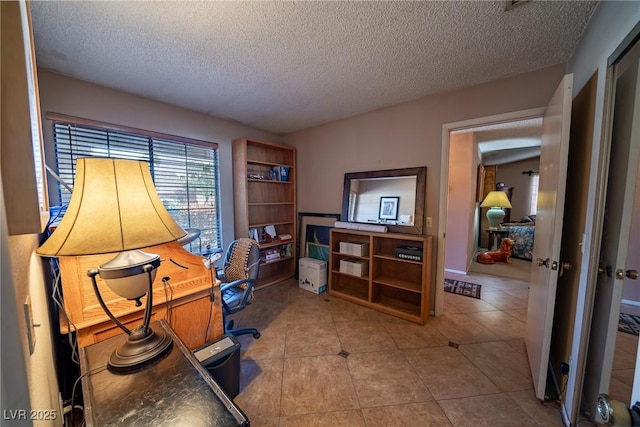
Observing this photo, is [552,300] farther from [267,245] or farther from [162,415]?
[267,245]

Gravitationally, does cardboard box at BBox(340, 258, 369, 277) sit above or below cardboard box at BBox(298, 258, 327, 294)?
above

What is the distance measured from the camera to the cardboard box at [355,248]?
2832mm

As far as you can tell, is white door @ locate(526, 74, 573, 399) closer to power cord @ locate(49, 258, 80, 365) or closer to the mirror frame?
the mirror frame

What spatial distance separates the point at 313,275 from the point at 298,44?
2.57 meters

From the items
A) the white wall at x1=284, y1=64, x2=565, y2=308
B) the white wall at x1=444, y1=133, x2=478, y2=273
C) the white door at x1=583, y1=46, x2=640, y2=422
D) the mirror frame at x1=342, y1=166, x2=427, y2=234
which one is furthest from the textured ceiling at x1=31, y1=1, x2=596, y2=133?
the white wall at x1=444, y1=133, x2=478, y2=273

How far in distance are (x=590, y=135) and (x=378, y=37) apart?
4.52 ft

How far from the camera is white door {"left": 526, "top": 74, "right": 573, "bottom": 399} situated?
134 centimetres

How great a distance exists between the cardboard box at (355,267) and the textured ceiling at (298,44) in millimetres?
1946

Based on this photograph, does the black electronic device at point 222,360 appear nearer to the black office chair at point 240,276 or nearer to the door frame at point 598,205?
the black office chair at point 240,276

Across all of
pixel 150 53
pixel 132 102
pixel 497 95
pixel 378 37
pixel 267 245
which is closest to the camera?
pixel 378 37

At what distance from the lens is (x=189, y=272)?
1327 mm

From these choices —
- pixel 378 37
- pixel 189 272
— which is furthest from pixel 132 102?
pixel 378 37

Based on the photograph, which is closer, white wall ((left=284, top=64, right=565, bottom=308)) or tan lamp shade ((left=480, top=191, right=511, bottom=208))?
white wall ((left=284, top=64, right=565, bottom=308))

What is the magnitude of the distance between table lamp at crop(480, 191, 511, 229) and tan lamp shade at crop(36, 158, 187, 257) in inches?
240
